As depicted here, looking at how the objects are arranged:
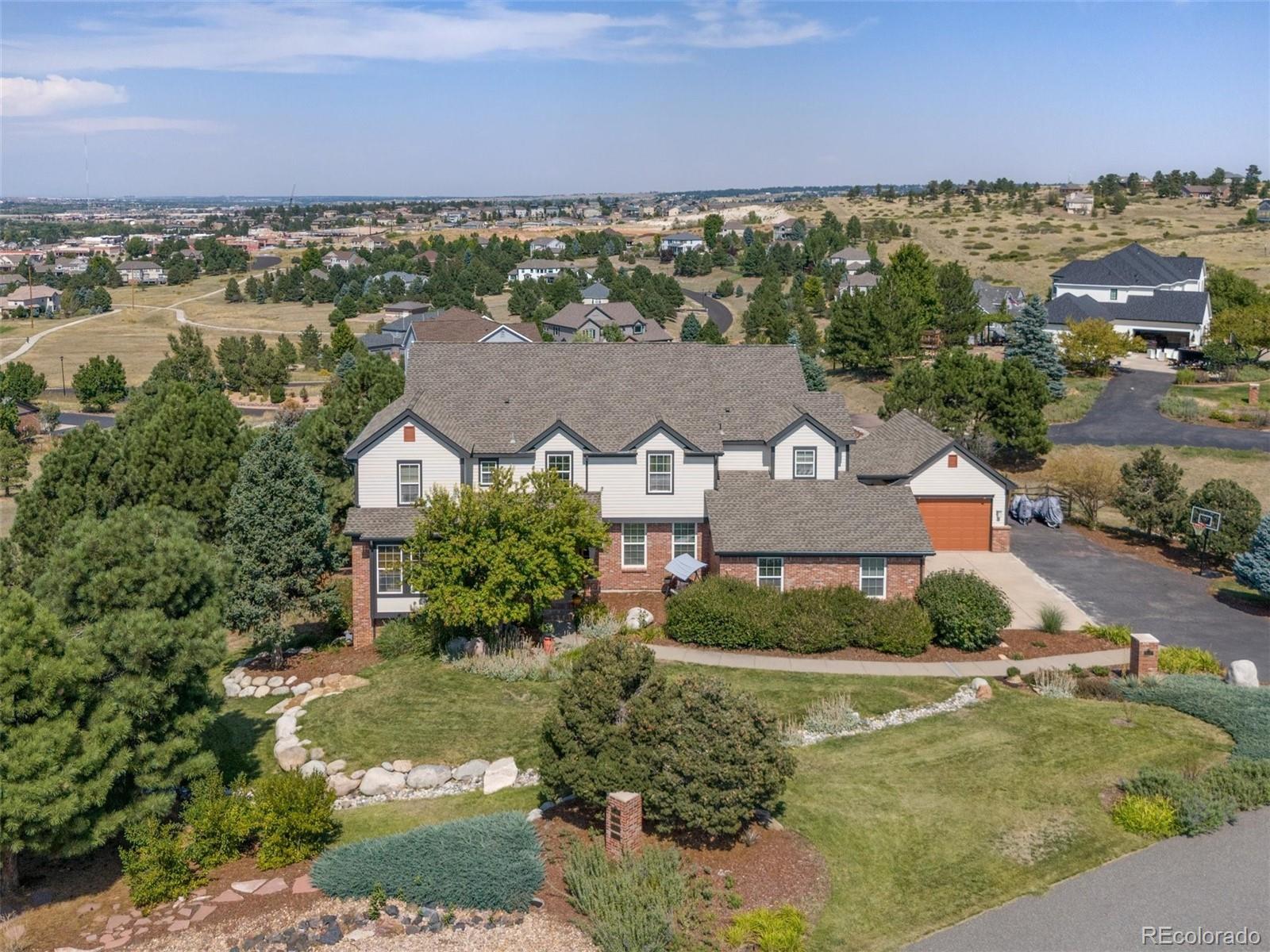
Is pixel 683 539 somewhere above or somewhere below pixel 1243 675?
above

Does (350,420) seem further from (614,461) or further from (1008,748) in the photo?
(1008,748)

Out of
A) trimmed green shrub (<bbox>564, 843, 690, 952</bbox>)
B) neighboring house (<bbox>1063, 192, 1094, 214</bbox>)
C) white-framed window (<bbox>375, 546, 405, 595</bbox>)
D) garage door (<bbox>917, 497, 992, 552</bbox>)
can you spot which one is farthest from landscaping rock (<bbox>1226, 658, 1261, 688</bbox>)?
neighboring house (<bbox>1063, 192, 1094, 214</bbox>)

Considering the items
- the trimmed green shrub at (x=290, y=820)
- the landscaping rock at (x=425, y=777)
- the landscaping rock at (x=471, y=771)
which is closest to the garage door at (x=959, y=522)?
the landscaping rock at (x=471, y=771)

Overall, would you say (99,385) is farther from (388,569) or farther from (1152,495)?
(1152,495)

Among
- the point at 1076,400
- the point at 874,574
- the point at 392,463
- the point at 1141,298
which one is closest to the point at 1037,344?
the point at 1076,400

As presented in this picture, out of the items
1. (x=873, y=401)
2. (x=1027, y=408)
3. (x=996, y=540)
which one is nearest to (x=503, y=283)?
(x=873, y=401)

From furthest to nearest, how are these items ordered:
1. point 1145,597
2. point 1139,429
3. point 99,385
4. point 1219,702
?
point 99,385
point 1139,429
point 1145,597
point 1219,702
